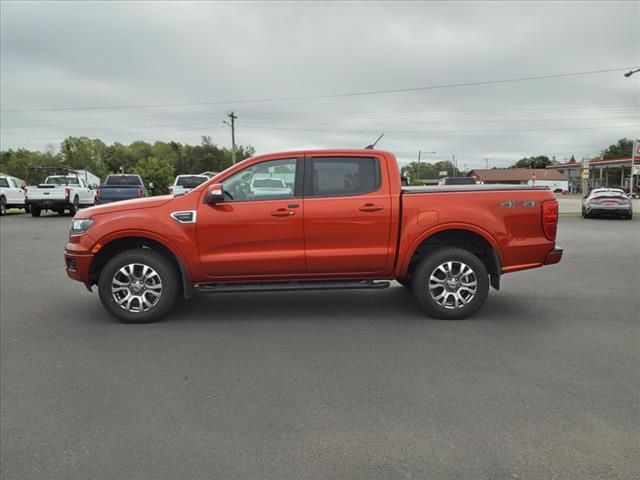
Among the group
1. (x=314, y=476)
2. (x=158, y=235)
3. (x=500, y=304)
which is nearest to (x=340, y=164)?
(x=158, y=235)

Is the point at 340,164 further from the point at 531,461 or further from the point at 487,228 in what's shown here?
the point at 531,461

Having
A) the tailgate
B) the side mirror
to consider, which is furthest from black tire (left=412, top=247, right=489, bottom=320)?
the tailgate

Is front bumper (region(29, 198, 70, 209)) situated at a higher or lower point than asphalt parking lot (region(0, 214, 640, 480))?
higher

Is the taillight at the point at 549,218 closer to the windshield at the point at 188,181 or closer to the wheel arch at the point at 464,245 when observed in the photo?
the wheel arch at the point at 464,245

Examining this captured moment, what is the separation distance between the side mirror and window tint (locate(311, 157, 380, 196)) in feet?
3.22

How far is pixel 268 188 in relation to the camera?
5.35m

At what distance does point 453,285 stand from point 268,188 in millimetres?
2292

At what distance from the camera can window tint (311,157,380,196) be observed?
533 cm

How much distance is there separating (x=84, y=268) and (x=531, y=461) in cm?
465

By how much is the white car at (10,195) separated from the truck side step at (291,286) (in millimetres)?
22437

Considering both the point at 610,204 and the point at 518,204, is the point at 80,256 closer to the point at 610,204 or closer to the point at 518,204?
the point at 518,204

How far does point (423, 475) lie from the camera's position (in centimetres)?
260

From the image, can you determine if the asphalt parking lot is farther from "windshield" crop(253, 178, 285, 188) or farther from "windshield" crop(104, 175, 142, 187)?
"windshield" crop(104, 175, 142, 187)

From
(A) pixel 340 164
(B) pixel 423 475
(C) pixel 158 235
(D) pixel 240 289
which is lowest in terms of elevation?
(B) pixel 423 475
